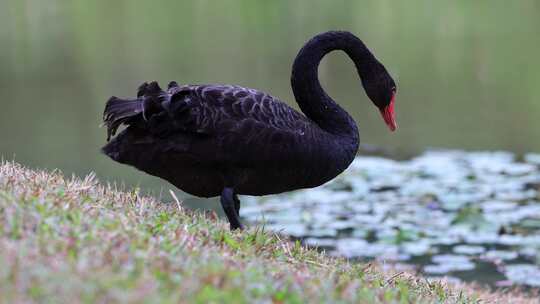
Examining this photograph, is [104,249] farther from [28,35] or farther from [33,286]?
[28,35]

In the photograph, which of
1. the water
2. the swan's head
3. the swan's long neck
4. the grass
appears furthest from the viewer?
the water

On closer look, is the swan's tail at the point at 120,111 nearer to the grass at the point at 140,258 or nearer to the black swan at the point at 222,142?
the black swan at the point at 222,142

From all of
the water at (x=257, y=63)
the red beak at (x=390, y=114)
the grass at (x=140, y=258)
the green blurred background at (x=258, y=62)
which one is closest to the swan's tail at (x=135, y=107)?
the grass at (x=140, y=258)

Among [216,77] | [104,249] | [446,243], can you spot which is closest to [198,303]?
[104,249]

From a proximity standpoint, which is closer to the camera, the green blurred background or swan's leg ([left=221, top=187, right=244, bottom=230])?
swan's leg ([left=221, top=187, right=244, bottom=230])

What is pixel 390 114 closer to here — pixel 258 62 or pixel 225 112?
pixel 225 112

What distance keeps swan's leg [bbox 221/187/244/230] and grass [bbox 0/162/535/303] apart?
0.09m

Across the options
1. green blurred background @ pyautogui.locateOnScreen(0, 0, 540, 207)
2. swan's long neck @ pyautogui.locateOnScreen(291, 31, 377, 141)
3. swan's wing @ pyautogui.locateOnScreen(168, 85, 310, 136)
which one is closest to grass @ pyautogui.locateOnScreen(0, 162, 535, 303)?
swan's wing @ pyautogui.locateOnScreen(168, 85, 310, 136)

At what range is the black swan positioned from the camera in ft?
13.7

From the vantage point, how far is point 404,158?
35.8ft

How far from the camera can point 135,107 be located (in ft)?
14.0

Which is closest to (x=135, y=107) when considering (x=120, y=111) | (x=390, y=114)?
(x=120, y=111)

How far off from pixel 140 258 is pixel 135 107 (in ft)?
5.18

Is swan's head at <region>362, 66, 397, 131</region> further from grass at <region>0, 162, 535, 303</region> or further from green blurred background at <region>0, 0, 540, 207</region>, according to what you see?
green blurred background at <region>0, 0, 540, 207</region>
